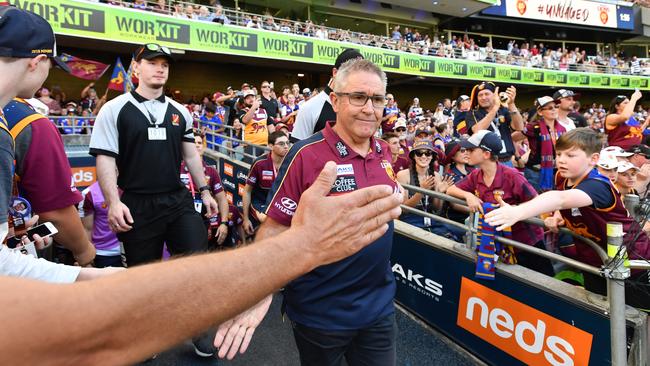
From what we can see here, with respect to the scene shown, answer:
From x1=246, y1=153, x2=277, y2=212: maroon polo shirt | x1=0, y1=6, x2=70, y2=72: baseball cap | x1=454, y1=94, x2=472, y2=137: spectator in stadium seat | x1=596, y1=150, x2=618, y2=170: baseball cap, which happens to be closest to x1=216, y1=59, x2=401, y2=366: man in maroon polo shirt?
x1=0, y1=6, x2=70, y2=72: baseball cap

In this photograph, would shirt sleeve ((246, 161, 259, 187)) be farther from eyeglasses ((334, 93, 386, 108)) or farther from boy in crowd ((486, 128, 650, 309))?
boy in crowd ((486, 128, 650, 309))

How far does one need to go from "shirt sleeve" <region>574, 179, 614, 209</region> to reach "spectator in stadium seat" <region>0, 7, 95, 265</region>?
103 inches

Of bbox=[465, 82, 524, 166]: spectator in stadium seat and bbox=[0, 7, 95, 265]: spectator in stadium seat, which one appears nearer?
bbox=[0, 7, 95, 265]: spectator in stadium seat

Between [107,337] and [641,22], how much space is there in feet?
154

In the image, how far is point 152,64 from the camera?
8.75 ft

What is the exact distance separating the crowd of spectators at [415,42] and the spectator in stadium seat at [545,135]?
564 inches

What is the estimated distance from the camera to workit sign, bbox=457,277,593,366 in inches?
91.9

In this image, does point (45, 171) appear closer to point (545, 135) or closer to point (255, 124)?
point (545, 135)

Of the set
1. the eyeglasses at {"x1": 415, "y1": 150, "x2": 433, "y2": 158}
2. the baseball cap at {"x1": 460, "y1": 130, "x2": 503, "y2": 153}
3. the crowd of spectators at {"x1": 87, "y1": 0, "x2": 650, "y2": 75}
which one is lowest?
the eyeglasses at {"x1": 415, "y1": 150, "x2": 433, "y2": 158}

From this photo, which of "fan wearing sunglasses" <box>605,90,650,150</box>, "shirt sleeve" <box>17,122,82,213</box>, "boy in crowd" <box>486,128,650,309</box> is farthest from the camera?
"fan wearing sunglasses" <box>605,90,650,150</box>

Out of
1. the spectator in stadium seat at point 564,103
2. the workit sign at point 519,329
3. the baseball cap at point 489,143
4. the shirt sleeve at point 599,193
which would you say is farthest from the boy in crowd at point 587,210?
the spectator in stadium seat at point 564,103

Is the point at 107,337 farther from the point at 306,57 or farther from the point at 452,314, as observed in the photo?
the point at 306,57

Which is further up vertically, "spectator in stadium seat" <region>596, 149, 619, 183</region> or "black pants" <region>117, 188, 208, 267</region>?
"spectator in stadium seat" <region>596, 149, 619, 183</region>

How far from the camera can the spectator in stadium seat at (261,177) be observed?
4.20 metres
